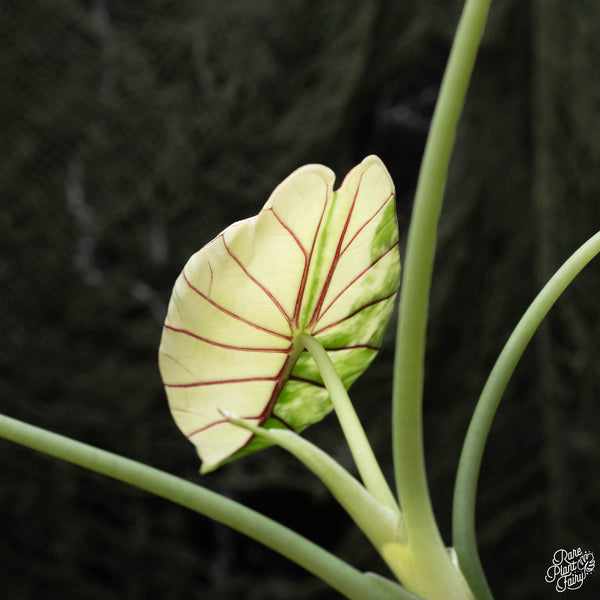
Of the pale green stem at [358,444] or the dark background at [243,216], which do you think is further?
the dark background at [243,216]

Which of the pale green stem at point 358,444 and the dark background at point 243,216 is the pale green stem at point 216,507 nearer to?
the pale green stem at point 358,444

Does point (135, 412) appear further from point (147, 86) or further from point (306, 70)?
point (306, 70)

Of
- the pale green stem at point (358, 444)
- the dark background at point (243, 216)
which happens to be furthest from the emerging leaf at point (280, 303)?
the dark background at point (243, 216)

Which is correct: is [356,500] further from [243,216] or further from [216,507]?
[243,216]

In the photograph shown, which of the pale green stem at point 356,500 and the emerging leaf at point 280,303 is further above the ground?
the emerging leaf at point 280,303

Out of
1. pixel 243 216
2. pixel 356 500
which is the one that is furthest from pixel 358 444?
pixel 243 216

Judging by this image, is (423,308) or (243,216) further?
(243,216)

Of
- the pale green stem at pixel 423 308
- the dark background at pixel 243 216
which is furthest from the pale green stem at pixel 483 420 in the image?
the dark background at pixel 243 216

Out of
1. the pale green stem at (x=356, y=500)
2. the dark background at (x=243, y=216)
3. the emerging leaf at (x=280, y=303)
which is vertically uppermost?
the dark background at (x=243, y=216)

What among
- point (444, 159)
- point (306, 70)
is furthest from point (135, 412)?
point (444, 159)
